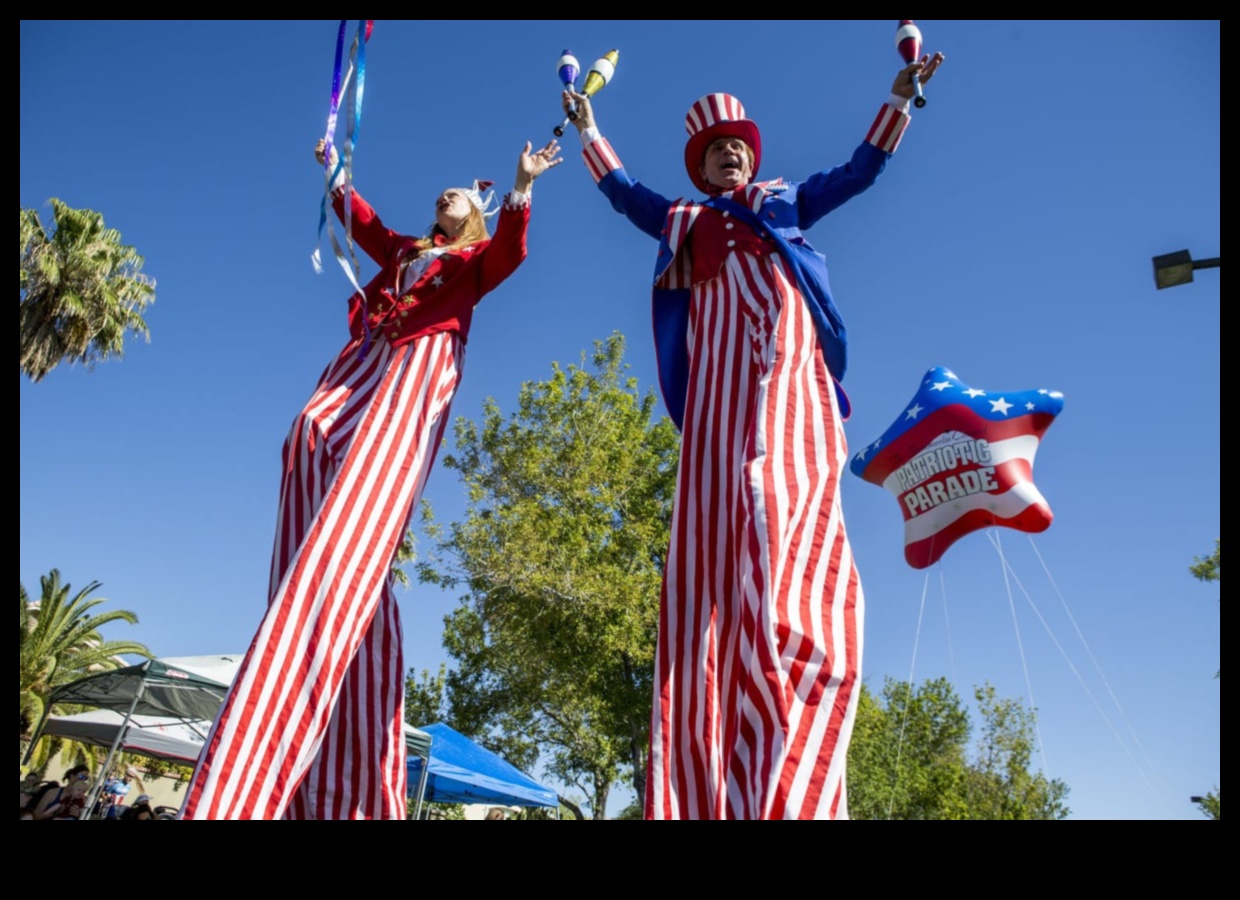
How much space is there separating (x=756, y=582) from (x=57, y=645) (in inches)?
977

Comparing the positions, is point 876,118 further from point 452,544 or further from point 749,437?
point 452,544

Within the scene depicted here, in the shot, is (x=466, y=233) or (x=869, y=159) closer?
(x=869, y=159)

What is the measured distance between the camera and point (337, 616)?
2398mm

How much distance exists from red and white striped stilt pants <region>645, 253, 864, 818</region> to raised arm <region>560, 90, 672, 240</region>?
1.49ft

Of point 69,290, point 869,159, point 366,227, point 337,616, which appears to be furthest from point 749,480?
point 69,290

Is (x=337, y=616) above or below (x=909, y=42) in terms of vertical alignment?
below

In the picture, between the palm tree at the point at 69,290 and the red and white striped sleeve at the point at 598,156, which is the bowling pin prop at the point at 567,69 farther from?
the palm tree at the point at 69,290

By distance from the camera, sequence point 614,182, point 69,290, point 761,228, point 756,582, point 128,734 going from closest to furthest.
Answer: point 756,582 < point 761,228 < point 614,182 < point 128,734 < point 69,290

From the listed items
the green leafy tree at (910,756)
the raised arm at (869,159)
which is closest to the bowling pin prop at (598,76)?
the raised arm at (869,159)

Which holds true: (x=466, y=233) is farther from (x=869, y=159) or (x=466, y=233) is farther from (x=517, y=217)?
(x=869, y=159)

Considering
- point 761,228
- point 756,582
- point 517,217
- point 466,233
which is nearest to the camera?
point 756,582

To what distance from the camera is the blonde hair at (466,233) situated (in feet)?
11.4

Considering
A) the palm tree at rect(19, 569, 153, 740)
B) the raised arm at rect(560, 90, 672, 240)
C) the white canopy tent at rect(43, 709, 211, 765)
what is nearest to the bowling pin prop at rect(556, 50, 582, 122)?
the raised arm at rect(560, 90, 672, 240)
